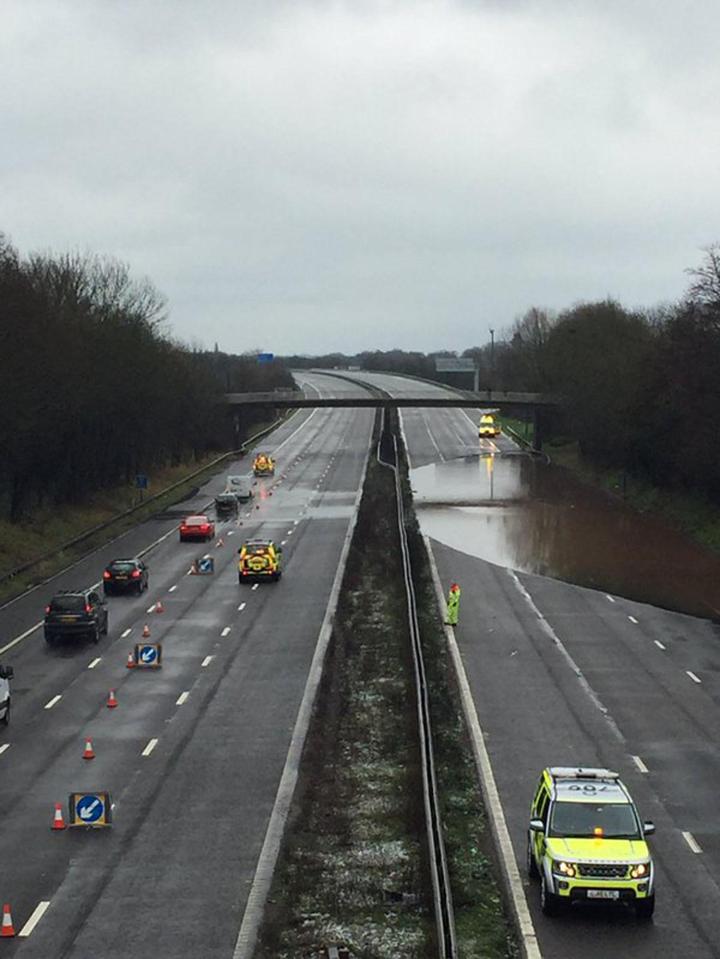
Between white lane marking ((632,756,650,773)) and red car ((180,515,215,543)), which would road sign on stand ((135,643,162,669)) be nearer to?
white lane marking ((632,756,650,773))

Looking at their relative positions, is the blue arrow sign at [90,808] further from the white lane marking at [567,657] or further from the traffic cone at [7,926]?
the white lane marking at [567,657]

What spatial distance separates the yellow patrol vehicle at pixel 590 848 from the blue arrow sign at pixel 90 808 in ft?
26.9

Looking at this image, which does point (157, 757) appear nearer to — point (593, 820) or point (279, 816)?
point (279, 816)

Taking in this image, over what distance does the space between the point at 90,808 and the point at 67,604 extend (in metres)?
20.3

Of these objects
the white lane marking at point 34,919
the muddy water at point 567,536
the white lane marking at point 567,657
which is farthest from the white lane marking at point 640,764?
the muddy water at point 567,536

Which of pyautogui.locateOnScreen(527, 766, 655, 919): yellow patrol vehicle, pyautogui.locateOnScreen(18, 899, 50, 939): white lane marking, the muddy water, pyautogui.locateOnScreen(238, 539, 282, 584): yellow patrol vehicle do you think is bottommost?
the muddy water

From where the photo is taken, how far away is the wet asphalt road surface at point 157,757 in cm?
2194

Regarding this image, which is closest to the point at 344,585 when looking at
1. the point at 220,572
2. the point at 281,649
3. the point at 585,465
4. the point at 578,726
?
the point at 220,572

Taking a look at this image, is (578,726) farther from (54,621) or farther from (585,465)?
(585,465)

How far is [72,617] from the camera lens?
150ft

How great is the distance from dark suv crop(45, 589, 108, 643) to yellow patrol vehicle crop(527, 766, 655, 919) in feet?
83.6

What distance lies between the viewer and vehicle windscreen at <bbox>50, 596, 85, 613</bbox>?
46.0 m

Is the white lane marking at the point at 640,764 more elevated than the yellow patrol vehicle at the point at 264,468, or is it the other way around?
the white lane marking at the point at 640,764

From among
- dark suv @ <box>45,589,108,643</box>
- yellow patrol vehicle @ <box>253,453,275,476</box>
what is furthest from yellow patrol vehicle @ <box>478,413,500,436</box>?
dark suv @ <box>45,589,108,643</box>
